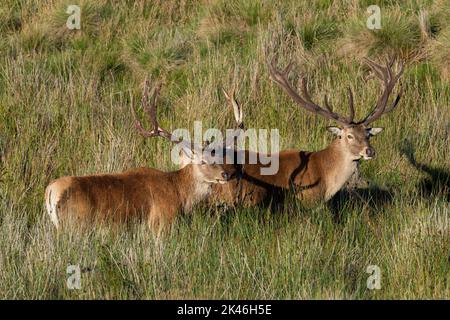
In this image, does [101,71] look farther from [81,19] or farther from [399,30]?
[399,30]

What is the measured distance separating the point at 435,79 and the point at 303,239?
4.27 metres

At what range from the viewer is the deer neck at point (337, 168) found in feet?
27.1

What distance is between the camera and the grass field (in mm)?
6172

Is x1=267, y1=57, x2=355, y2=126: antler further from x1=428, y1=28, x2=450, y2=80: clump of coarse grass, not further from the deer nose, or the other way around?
x1=428, y1=28, x2=450, y2=80: clump of coarse grass

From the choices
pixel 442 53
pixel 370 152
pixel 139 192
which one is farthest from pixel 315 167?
pixel 442 53

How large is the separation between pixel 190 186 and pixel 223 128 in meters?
1.92

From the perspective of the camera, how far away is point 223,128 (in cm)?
955

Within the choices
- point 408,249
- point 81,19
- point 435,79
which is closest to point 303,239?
point 408,249

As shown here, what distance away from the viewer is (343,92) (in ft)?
33.0

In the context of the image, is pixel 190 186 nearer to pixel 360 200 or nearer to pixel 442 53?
pixel 360 200

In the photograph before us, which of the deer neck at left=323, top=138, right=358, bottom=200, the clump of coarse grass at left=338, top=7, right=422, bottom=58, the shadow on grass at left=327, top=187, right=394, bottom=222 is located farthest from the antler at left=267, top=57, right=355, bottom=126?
the clump of coarse grass at left=338, top=7, right=422, bottom=58

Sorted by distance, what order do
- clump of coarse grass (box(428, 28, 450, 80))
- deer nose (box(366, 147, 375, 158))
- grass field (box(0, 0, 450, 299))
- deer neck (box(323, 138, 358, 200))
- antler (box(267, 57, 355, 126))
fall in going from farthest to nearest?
1. clump of coarse grass (box(428, 28, 450, 80))
2. deer neck (box(323, 138, 358, 200))
3. antler (box(267, 57, 355, 126))
4. deer nose (box(366, 147, 375, 158))
5. grass field (box(0, 0, 450, 299))

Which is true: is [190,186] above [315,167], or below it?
below

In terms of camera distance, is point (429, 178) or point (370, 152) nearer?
point (370, 152)
